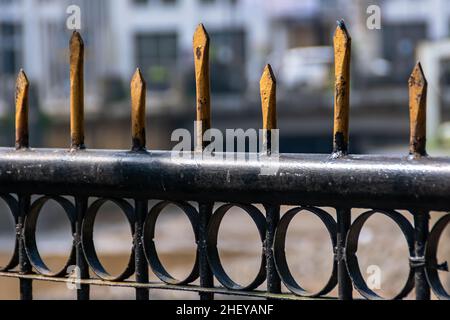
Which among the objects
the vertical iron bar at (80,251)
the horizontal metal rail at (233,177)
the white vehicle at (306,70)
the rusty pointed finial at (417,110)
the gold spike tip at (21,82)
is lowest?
the vertical iron bar at (80,251)

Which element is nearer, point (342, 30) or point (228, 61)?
point (342, 30)

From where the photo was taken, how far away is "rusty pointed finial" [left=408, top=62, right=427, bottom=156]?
6.56 ft

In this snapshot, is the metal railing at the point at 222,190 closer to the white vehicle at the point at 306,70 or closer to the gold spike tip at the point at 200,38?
the gold spike tip at the point at 200,38

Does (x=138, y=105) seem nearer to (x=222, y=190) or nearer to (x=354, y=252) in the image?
(x=222, y=190)

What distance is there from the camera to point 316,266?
15.1 metres

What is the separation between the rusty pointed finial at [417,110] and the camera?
6.56ft

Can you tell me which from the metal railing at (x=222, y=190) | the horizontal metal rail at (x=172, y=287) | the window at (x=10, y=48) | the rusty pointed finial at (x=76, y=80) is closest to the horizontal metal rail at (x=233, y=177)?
the metal railing at (x=222, y=190)

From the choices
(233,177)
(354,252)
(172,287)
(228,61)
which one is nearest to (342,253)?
(354,252)

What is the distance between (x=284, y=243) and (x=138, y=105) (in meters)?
0.51

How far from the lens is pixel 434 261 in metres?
2.05

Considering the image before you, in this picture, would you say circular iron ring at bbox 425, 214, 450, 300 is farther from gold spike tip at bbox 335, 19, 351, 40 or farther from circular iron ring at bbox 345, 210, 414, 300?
gold spike tip at bbox 335, 19, 351, 40

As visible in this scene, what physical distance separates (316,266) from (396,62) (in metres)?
27.5

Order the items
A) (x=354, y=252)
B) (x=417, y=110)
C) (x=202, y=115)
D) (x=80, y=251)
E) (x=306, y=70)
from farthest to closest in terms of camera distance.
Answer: (x=306, y=70) → (x=80, y=251) → (x=202, y=115) → (x=354, y=252) → (x=417, y=110)
